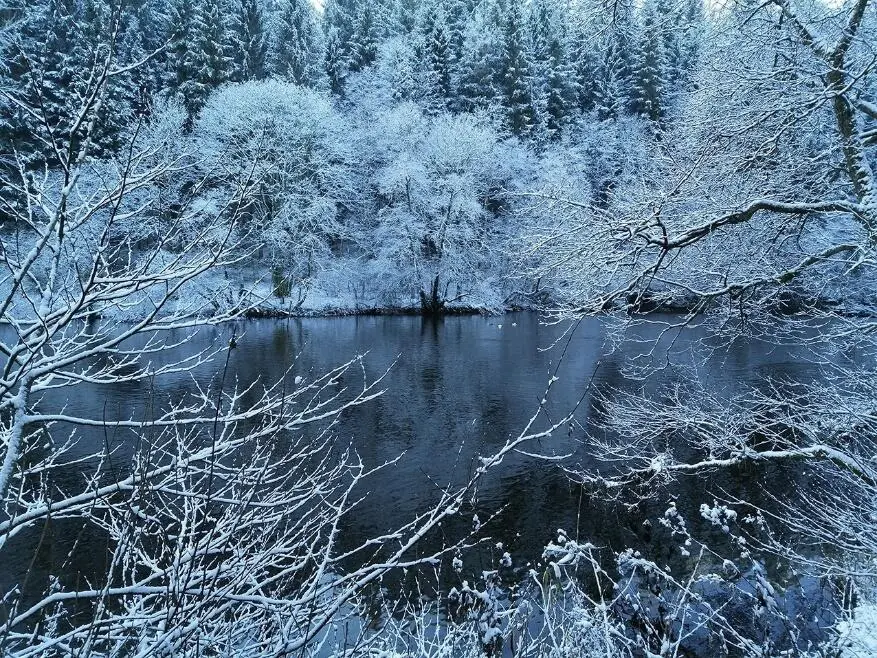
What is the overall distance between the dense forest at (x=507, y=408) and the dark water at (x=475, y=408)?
13 centimetres

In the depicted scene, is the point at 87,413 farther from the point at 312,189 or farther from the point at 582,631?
the point at 312,189

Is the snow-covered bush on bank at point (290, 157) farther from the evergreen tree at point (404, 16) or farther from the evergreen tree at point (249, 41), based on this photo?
the evergreen tree at point (404, 16)

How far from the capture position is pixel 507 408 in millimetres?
12188

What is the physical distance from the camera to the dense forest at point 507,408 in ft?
7.61

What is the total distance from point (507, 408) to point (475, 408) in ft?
2.42

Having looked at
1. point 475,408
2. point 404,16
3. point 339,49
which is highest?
point 404,16

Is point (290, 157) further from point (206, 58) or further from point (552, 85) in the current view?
point (552, 85)

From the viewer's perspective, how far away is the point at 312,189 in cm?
2734

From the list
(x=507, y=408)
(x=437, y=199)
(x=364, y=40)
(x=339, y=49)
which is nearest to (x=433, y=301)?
(x=437, y=199)

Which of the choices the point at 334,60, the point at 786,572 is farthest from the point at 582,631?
the point at 334,60

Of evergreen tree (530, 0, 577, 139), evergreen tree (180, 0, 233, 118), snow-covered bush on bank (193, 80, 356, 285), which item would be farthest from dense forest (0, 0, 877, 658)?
evergreen tree (530, 0, 577, 139)

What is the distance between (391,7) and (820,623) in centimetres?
4928

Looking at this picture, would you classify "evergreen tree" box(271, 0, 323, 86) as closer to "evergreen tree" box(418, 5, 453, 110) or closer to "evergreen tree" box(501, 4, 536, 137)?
"evergreen tree" box(418, 5, 453, 110)

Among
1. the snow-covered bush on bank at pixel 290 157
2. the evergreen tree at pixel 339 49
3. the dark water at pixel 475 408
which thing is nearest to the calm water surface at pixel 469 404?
the dark water at pixel 475 408
